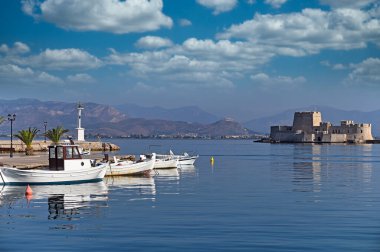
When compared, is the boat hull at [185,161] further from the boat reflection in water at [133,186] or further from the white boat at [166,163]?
the boat reflection in water at [133,186]

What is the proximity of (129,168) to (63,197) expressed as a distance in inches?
685

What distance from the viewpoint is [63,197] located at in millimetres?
30547

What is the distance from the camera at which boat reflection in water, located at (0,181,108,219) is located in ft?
84.0

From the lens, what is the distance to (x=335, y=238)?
18703 millimetres

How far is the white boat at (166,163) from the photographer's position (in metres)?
58.4

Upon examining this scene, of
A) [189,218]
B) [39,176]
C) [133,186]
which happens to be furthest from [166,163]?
[189,218]

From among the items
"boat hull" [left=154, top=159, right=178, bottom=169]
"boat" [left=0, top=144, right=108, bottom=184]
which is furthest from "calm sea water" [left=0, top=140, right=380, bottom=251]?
"boat hull" [left=154, top=159, right=178, bottom=169]

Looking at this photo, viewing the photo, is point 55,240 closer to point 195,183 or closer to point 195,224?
point 195,224

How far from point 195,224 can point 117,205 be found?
686cm

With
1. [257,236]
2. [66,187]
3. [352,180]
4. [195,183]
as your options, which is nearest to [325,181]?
[352,180]

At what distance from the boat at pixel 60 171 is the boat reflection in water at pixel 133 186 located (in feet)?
5.55

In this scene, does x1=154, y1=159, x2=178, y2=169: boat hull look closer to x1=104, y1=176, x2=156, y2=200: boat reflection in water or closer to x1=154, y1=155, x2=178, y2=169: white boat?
x1=154, y1=155, x2=178, y2=169: white boat

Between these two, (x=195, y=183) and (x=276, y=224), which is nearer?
(x=276, y=224)

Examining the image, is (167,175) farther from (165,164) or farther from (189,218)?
(189,218)
